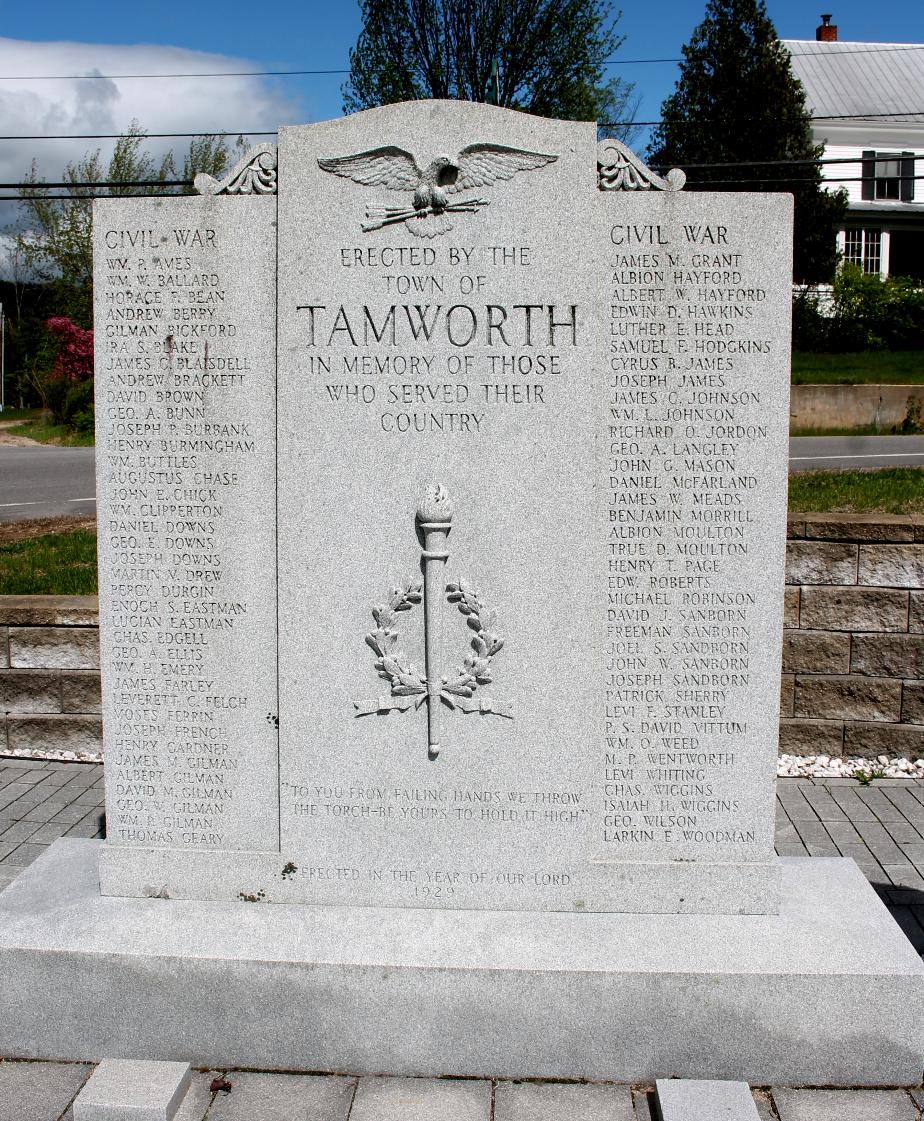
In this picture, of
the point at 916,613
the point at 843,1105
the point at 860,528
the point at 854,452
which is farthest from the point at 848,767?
the point at 854,452

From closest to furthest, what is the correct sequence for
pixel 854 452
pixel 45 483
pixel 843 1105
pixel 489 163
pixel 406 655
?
pixel 843 1105, pixel 489 163, pixel 406 655, pixel 45 483, pixel 854 452

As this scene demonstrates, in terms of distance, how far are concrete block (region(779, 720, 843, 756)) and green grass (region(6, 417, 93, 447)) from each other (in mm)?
19487

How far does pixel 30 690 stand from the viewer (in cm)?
661

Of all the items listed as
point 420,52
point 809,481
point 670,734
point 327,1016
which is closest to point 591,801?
point 670,734

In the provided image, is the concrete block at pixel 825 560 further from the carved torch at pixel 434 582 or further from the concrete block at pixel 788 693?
the carved torch at pixel 434 582

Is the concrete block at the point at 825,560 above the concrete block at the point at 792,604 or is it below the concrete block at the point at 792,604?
above

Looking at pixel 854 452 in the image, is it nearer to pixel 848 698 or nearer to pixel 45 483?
pixel 848 698

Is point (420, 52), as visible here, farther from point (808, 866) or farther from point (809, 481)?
point (808, 866)

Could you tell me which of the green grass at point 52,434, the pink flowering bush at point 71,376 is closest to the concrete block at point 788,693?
the green grass at point 52,434

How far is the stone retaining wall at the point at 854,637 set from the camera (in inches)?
255

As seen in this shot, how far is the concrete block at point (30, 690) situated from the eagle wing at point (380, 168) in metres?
4.06

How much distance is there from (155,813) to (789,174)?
81.6 ft

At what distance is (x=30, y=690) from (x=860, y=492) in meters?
6.09

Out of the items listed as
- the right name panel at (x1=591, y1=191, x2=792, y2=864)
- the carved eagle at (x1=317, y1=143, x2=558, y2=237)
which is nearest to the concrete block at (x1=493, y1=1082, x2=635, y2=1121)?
the right name panel at (x1=591, y1=191, x2=792, y2=864)
